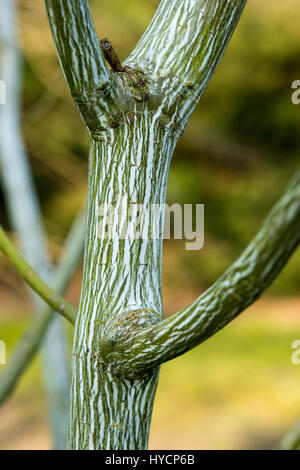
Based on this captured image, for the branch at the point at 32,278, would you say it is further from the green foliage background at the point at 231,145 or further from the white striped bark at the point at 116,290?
the green foliage background at the point at 231,145

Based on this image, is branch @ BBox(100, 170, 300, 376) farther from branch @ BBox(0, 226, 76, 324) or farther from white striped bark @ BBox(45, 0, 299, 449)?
branch @ BBox(0, 226, 76, 324)

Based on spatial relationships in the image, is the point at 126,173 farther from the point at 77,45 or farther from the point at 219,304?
the point at 219,304

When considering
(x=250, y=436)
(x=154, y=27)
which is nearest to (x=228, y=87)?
(x=250, y=436)

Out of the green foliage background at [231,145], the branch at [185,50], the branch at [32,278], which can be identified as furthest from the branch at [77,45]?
the green foliage background at [231,145]

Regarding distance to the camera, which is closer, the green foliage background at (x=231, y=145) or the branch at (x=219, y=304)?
the branch at (x=219, y=304)

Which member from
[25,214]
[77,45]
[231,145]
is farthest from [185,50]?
[231,145]
